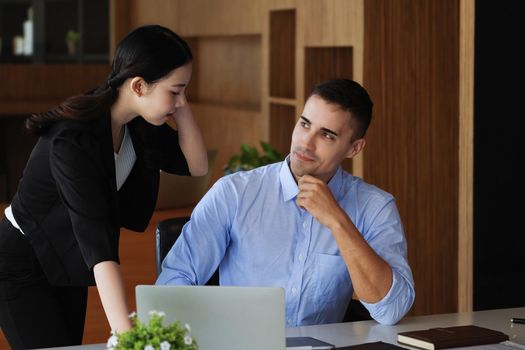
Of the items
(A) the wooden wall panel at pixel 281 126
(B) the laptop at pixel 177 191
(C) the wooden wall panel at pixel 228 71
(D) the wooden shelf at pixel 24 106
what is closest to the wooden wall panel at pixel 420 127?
(B) the laptop at pixel 177 191

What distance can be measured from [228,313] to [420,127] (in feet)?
7.77

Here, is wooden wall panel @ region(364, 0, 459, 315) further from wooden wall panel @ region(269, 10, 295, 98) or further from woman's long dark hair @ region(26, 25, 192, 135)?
woman's long dark hair @ region(26, 25, 192, 135)

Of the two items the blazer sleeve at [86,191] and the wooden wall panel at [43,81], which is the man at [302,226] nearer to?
the blazer sleeve at [86,191]

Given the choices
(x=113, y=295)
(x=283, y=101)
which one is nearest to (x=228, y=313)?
(x=113, y=295)

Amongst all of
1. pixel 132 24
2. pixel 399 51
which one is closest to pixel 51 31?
pixel 132 24

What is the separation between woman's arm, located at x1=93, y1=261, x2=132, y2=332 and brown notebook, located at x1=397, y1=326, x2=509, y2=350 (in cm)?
58

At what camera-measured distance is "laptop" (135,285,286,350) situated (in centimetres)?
180

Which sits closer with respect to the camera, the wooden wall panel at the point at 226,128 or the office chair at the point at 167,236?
the office chair at the point at 167,236

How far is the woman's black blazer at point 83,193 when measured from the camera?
205 centimetres

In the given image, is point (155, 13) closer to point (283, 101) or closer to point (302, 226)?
point (283, 101)

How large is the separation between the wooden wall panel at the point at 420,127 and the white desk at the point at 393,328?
1675mm

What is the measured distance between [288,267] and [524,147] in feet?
3.96

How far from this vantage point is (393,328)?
7.23 ft

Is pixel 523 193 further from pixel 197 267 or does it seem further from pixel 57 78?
pixel 57 78
